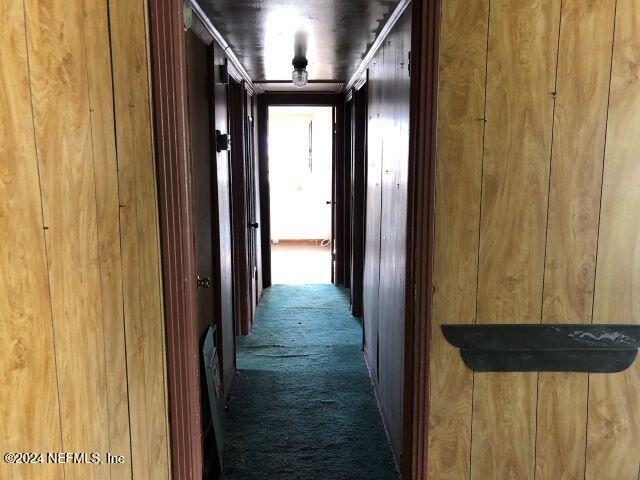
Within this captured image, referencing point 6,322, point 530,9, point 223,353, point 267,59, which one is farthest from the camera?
point 267,59

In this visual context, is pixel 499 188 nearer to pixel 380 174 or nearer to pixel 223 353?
pixel 380 174

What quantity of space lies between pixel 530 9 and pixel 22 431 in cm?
174

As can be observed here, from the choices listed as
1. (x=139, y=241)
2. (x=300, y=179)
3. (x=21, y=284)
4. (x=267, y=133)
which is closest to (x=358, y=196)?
(x=267, y=133)

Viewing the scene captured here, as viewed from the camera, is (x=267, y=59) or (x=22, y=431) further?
(x=267, y=59)

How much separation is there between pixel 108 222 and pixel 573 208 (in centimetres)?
133

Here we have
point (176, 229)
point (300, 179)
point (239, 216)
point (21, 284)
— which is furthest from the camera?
point (300, 179)

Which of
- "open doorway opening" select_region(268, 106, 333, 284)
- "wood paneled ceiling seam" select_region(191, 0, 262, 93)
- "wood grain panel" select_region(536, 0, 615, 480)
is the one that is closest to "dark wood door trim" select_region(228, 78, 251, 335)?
"wood paneled ceiling seam" select_region(191, 0, 262, 93)

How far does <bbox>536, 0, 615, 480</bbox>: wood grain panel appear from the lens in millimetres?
1407

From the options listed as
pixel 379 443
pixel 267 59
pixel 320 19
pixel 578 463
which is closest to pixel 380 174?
pixel 320 19

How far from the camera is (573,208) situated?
1.47 metres

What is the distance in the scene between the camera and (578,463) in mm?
1583

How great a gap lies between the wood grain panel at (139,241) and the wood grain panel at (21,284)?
0.22 m

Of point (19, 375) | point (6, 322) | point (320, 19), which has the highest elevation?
point (320, 19)

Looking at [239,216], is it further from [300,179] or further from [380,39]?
[300,179]
